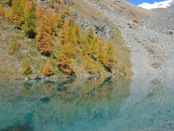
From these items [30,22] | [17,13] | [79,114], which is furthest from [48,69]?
[79,114]

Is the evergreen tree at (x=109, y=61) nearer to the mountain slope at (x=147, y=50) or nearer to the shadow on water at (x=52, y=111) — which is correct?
the mountain slope at (x=147, y=50)

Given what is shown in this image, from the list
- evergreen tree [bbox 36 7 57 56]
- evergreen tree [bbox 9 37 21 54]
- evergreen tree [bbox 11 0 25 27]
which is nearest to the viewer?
evergreen tree [bbox 9 37 21 54]

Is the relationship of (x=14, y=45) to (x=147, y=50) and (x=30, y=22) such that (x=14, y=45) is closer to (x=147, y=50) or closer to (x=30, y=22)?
(x=30, y=22)

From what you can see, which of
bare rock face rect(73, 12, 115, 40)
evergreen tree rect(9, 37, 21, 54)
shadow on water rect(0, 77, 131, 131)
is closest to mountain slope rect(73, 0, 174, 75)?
bare rock face rect(73, 12, 115, 40)

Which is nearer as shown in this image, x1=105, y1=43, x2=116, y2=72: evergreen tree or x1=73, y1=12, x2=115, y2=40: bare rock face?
x1=105, y1=43, x2=116, y2=72: evergreen tree

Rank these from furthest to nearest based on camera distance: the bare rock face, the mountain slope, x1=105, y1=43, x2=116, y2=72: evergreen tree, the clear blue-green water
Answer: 1. the mountain slope
2. the bare rock face
3. x1=105, y1=43, x2=116, y2=72: evergreen tree
4. the clear blue-green water

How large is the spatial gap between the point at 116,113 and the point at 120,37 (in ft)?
388

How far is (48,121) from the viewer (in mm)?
29844

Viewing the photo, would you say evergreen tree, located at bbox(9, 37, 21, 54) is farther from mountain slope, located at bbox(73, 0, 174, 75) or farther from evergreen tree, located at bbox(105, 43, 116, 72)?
mountain slope, located at bbox(73, 0, 174, 75)

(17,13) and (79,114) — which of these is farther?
(17,13)

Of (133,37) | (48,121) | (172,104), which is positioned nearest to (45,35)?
(172,104)

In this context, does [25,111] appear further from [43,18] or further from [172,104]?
[43,18]

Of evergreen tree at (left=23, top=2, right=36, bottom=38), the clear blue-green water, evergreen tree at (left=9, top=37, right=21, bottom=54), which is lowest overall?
the clear blue-green water

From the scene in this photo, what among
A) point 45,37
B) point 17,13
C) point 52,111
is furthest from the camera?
point 17,13
